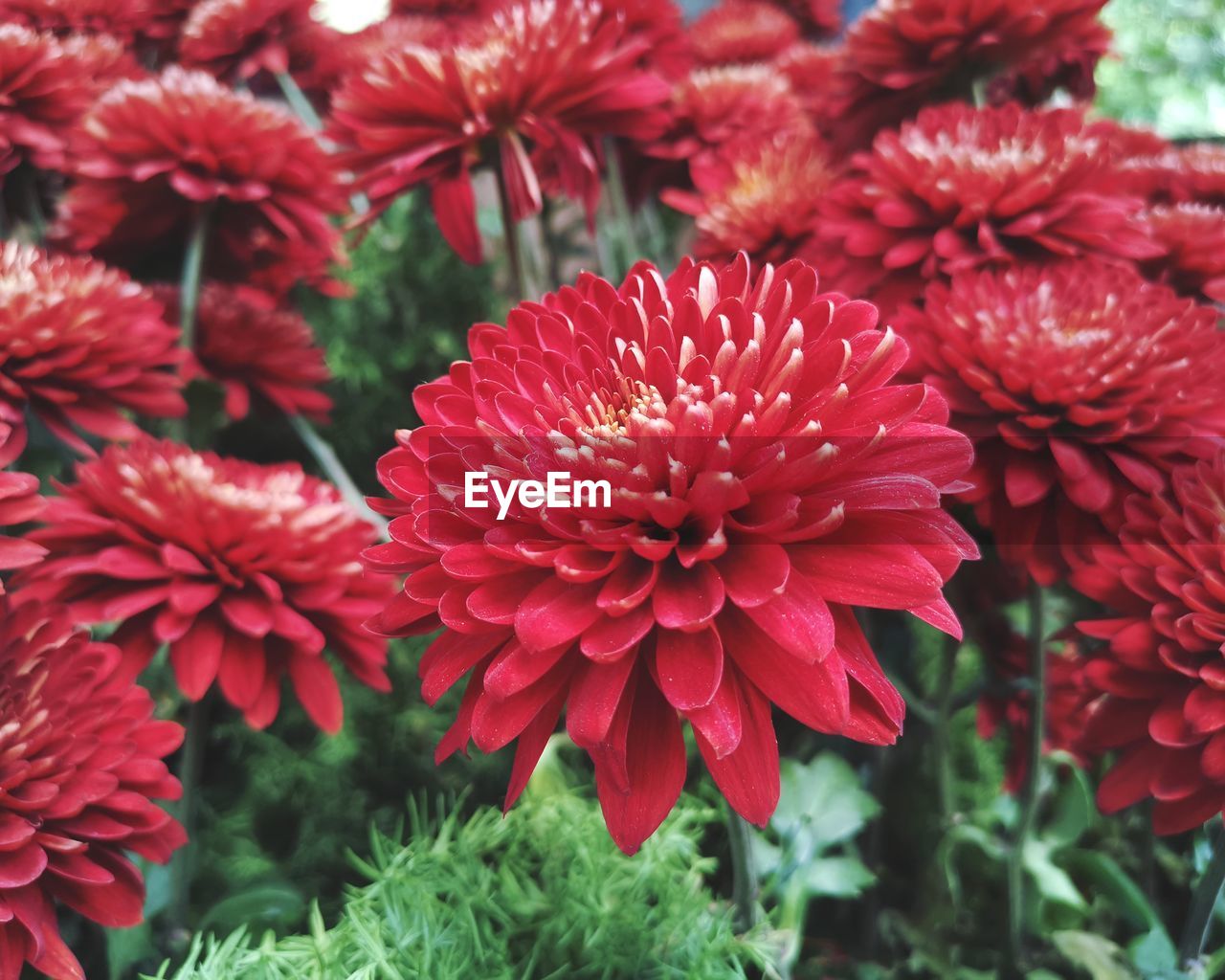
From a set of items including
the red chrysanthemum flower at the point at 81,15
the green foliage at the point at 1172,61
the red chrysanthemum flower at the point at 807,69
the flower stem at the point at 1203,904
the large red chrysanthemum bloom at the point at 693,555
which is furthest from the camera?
the green foliage at the point at 1172,61

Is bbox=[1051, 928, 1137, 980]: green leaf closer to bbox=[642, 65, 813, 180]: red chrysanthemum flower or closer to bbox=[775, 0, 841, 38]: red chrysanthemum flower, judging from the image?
bbox=[642, 65, 813, 180]: red chrysanthemum flower

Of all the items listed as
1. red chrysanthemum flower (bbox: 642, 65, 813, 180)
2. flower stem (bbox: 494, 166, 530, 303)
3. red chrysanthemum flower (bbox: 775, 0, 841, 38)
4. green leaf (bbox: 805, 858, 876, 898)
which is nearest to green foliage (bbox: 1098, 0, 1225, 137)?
red chrysanthemum flower (bbox: 775, 0, 841, 38)

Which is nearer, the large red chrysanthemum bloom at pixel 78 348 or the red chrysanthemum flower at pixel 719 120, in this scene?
the large red chrysanthemum bloom at pixel 78 348

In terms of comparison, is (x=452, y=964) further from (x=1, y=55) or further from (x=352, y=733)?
(x=1, y=55)

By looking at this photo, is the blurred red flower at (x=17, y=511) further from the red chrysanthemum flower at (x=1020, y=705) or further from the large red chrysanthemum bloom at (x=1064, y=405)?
the red chrysanthemum flower at (x=1020, y=705)

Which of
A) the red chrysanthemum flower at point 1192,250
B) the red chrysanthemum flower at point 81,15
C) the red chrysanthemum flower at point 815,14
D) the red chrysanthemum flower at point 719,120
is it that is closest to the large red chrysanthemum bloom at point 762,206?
the red chrysanthemum flower at point 719,120

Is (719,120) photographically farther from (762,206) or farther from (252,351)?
(252,351)

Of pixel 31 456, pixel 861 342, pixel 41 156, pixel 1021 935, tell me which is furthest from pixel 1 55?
pixel 1021 935
